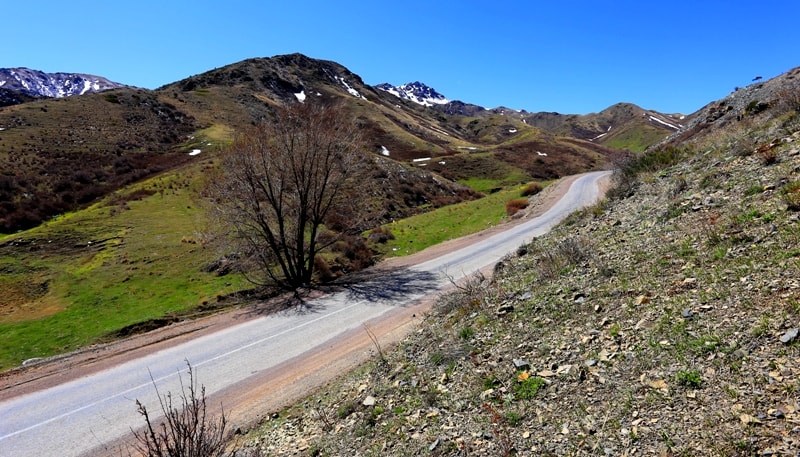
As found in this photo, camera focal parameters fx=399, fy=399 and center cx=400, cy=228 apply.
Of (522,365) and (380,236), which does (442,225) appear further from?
(522,365)

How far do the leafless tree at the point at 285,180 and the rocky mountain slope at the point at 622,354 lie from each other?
1285 cm

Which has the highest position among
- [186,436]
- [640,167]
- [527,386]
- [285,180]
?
[285,180]

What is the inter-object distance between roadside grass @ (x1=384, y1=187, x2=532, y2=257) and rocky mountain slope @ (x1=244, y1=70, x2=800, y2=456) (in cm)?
1801

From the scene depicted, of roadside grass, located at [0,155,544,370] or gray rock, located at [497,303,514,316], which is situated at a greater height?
roadside grass, located at [0,155,544,370]

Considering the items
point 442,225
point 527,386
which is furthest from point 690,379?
point 442,225

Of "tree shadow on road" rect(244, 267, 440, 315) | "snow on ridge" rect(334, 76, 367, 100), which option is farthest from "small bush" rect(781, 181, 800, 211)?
"snow on ridge" rect(334, 76, 367, 100)

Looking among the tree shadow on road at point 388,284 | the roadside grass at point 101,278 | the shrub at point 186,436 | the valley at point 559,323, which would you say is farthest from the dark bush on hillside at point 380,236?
the shrub at point 186,436

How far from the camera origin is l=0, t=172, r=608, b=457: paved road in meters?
9.91

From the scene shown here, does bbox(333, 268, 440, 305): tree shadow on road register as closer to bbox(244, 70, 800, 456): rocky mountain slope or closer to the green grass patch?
the green grass patch

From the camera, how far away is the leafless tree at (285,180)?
20.8 meters

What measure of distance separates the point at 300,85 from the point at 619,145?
136 m

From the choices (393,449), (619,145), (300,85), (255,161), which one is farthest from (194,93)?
(619,145)

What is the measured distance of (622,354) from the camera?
19.5ft

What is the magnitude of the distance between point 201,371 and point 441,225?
84.2ft
